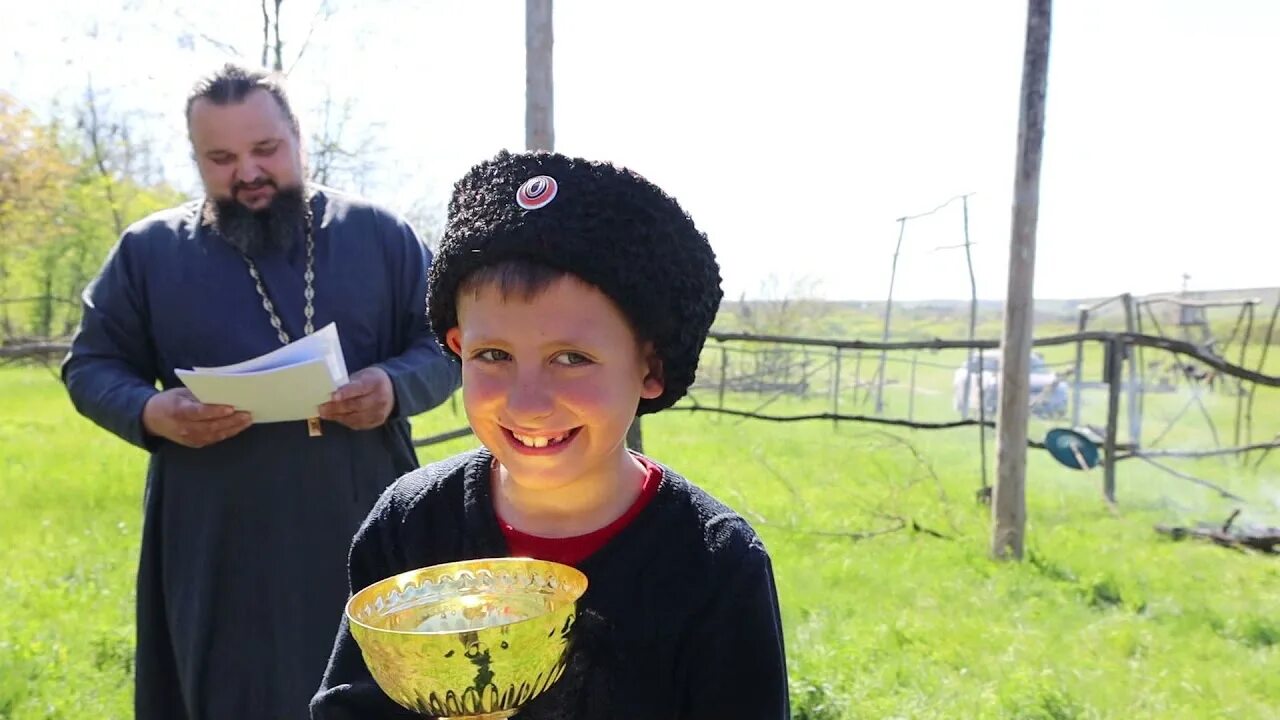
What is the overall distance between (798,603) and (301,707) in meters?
2.86

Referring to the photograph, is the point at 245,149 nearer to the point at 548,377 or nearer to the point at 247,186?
the point at 247,186

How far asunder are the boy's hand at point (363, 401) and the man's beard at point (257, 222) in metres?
0.43

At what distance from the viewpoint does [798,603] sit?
4523 millimetres

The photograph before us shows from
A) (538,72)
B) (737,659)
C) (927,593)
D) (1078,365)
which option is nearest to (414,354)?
(737,659)

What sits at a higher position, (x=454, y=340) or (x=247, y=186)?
(x=247, y=186)

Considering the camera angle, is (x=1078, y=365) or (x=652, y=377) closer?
(x=652, y=377)

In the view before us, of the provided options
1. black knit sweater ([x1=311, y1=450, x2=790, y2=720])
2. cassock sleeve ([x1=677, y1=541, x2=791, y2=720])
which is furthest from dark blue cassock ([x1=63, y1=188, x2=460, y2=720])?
cassock sleeve ([x1=677, y1=541, x2=791, y2=720])

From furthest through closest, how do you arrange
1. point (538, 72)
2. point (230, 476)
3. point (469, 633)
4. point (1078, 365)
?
point (1078, 365)
point (538, 72)
point (230, 476)
point (469, 633)

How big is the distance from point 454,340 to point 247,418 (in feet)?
3.56

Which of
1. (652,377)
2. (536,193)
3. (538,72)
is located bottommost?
(652,377)

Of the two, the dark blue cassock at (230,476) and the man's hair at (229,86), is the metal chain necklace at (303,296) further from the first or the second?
the man's hair at (229,86)

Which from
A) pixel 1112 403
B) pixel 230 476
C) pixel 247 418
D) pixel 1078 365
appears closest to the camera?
pixel 247 418

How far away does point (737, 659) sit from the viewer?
110 centimetres

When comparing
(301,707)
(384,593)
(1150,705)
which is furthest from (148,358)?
(1150,705)
